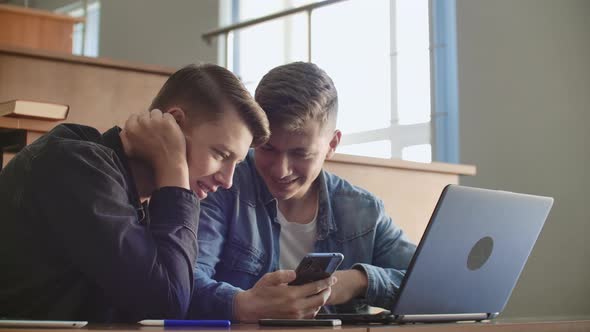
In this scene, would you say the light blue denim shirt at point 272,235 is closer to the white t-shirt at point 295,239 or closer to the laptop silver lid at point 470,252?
the white t-shirt at point 295,239

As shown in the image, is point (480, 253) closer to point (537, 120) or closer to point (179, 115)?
point (179, 115)

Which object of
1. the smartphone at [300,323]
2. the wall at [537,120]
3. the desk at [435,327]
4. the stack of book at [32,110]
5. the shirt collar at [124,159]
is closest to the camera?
the desk at [435,327]

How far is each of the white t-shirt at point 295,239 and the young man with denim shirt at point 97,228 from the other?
0.47m

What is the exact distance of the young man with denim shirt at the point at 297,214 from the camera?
1510 mm

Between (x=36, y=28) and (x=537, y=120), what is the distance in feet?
8.12

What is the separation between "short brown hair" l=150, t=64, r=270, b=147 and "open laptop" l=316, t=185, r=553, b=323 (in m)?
0.33

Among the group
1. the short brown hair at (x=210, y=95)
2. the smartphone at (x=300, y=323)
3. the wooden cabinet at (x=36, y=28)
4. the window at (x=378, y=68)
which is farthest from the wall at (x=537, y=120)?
the smartphone at (x=300, y=323)

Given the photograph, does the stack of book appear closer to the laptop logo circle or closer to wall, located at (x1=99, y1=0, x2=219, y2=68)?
the laptop logo circle

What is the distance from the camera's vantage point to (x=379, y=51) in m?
4.45

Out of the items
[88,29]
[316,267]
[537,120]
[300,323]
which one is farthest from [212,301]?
[88,29]

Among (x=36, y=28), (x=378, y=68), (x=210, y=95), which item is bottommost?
(x=210, y=95)

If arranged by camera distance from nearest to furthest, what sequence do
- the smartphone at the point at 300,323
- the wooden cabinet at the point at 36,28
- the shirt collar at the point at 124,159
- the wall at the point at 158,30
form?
the smartphone at the point at 300,323, the shirt collar at the point at 124,159, the wooden cabinet at the point at 36,28, the wall at the point at 158,30

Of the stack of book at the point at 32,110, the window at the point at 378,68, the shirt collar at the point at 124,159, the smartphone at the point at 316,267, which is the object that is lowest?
the smartphone at the point at 316,267

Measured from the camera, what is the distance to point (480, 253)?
4.30 ft
